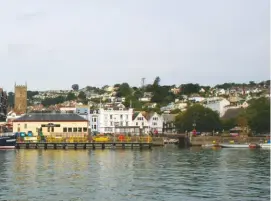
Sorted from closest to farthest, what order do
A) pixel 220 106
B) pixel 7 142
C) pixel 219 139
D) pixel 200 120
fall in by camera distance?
pixel 7 142, pixel 219 139, pixel 200 120, pixel 220 106

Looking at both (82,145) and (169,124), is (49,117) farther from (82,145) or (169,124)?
(169,124)

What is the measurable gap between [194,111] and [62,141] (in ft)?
140

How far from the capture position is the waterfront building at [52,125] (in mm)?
111875

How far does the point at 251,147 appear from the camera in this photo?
3967 inches

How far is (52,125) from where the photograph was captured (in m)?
112

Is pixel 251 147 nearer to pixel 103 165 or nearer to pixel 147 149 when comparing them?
pixel 147 149

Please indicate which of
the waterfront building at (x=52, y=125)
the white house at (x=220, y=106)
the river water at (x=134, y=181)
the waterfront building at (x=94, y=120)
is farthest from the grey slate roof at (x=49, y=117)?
the white house at (x=220, y=106)

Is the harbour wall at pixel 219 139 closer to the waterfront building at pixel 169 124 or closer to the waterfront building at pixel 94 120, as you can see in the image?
the waterfront building at pixel 94 120

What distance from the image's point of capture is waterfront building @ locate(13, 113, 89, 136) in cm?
11188

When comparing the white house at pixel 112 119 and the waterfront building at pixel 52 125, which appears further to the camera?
the white house at pixel 112 119

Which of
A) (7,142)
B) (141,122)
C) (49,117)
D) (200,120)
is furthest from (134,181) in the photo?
(141,122)

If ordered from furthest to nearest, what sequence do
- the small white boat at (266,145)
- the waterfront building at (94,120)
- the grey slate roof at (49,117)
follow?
1. the waterfront building at (94,120)
2. the grey slate roof at (49,117)
3. the small white boat at (266,145)

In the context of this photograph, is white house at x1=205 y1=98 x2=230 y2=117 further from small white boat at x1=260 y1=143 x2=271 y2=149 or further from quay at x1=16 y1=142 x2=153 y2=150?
quay at x1=16 y1=142 x2=153 y2=150

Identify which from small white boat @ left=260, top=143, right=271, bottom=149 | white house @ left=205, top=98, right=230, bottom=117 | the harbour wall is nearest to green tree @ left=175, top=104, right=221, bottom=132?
the harbour wall
